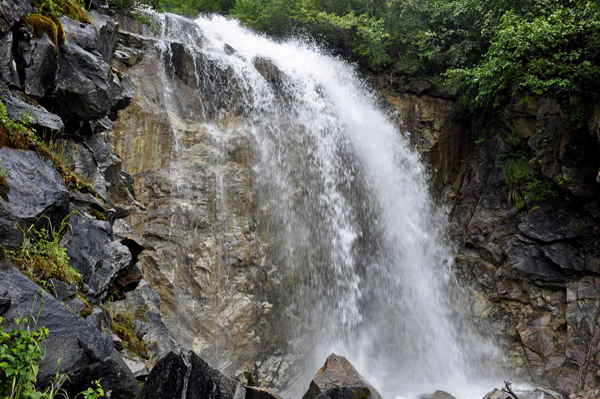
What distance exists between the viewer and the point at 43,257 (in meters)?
3.27

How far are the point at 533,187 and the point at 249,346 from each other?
9.11 meters

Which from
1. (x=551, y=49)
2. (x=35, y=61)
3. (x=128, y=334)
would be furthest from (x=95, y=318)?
(x=551, y=49)

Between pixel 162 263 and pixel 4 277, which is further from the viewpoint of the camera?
pixel 162 263

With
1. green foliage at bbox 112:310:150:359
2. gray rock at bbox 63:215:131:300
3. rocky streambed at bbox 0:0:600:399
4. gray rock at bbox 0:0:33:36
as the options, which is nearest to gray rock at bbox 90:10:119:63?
rocky streambed at bbox 0:0:600:399

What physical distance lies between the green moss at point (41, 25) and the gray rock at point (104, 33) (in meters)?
1.42

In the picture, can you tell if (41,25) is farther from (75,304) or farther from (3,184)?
(75,304)

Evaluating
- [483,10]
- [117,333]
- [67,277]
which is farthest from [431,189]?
[67,277]

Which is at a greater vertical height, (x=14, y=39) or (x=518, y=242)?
(x=518, y=242)

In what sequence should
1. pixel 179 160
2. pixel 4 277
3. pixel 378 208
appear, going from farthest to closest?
pixel 378 208, pixel 179 160, pixel 4 277

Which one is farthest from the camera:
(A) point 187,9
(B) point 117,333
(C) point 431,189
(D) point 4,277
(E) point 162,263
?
(A) point 187,9

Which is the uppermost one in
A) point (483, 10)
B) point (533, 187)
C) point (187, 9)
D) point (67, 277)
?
point (187, 9)

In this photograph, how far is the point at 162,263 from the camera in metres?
9.03

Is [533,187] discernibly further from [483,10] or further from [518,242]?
[483,10]

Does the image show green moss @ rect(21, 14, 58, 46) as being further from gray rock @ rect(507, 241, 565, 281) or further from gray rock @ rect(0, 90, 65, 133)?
gray rock @ rect(507, 241, 565, 281)
